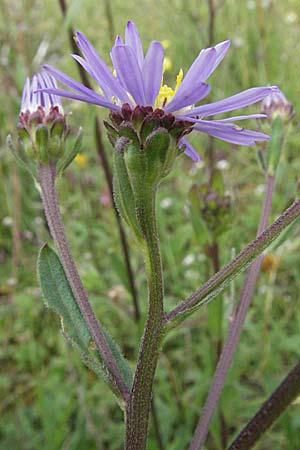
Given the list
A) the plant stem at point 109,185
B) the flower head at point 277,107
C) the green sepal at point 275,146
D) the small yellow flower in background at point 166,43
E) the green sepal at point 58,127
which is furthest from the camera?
the small yellow flower in background at point 166,43

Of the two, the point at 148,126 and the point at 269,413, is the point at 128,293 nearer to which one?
the point at 269,413

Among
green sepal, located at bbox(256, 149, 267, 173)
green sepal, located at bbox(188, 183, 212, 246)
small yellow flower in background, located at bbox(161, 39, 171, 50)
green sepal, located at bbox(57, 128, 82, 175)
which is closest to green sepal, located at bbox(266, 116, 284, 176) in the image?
green sepal, located at bbox(256, 149, 267, 173)

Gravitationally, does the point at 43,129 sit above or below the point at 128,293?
above

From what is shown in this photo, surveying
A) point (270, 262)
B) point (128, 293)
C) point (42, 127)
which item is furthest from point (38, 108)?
point (270, 262)

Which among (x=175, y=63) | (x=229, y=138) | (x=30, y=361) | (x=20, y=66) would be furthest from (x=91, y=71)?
(x=175, y=63)

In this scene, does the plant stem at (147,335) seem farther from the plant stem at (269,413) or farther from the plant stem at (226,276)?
the plant stem at (269,413)

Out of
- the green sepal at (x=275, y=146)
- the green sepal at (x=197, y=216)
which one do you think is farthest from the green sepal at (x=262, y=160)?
the green sepal at (x=197, y=216)
